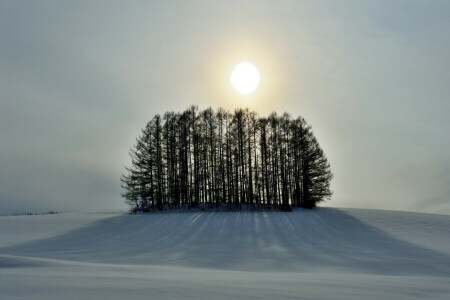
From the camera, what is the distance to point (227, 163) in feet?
144

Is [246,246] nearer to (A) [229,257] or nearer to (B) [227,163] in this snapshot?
(A) [229,257]

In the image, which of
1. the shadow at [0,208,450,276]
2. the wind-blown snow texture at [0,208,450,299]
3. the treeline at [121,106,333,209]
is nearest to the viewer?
the wind-blown snow texture at [0,208,450,299]

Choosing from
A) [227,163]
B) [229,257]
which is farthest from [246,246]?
[227,163]

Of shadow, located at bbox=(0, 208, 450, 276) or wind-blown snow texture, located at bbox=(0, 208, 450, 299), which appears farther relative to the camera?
shadow, located at bbox=(0, 208, 450, 276)

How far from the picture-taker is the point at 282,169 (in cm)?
4475

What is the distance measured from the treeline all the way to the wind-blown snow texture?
849cm

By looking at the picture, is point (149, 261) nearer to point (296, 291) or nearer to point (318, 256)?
point (318, 256)

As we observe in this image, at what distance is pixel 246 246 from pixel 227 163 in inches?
940

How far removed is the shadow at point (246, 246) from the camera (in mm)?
15242

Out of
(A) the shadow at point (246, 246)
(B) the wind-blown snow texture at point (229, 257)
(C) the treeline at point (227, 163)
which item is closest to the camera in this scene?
(B) the wind-blown snow texture at point (229, 257)

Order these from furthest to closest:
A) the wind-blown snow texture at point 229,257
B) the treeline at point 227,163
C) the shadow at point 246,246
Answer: the treeline at point 227,163, the shadow at point 246,246, the wind-blown snow texture at point 229,257

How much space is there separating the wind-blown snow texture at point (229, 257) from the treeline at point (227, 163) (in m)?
8.49

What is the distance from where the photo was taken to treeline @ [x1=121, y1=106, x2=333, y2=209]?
4297cm

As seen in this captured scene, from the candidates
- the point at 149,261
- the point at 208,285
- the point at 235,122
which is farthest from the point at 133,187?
the point at 208,285
